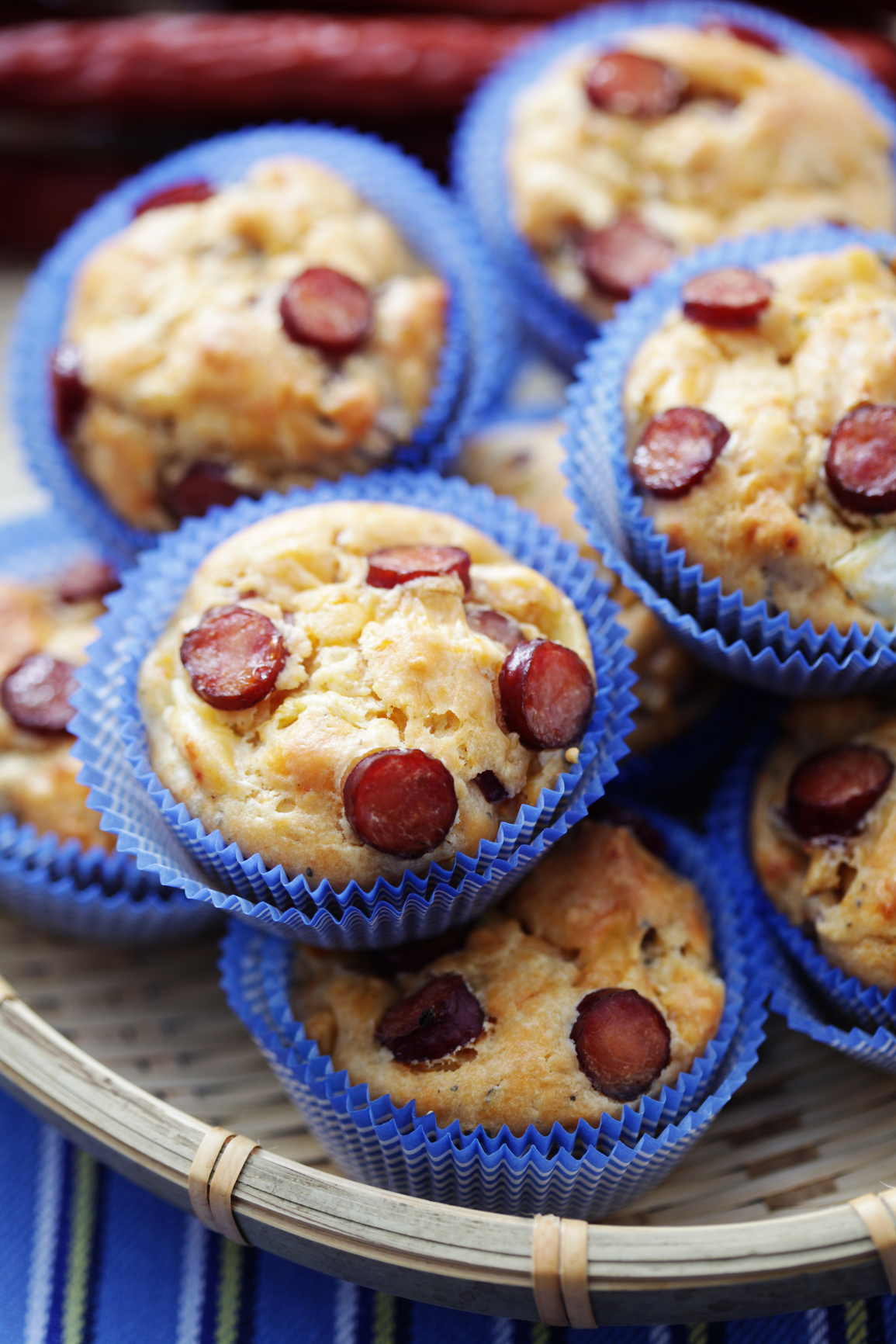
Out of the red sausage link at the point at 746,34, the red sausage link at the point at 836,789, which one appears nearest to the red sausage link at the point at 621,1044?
the red sausage link at the point at 836,789

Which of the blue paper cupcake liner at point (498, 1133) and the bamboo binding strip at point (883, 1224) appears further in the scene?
the blue paper cupcake liner at point (498, 1133)

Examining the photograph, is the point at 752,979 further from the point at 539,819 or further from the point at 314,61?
the point at 314,61

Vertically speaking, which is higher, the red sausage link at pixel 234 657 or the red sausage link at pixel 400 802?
the red sausage link at pixel 234 657

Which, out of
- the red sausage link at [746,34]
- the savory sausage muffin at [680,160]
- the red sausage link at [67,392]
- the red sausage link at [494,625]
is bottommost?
the red sausage link at [494,625]

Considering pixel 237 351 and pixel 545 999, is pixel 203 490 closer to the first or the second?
pixel 237 351

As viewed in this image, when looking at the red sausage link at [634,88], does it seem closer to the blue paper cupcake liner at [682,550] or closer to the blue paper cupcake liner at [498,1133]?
the blue paper cupcake liner at [682,550]

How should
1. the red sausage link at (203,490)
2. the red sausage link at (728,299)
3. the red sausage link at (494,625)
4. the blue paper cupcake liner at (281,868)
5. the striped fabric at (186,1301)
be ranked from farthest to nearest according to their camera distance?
the red sausage link at (203,490)
the red sausage link at (728,299)
the striped fabric at (186,1301)
the red sausage link at (494,625)
the blue paper cupcake liner at (281,868)

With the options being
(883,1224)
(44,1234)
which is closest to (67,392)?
(44,1234)
